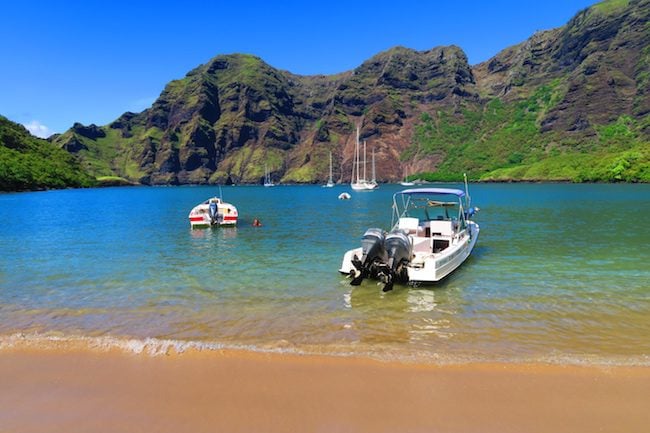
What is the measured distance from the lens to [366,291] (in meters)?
18.2

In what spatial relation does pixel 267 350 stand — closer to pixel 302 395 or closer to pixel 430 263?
pixel 302 395

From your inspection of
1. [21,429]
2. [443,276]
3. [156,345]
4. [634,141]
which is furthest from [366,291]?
[634,141]

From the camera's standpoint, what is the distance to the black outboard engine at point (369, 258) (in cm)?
1902

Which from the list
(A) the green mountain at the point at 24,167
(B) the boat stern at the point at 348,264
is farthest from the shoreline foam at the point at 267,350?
(A) the green mountain at the point at 24,167

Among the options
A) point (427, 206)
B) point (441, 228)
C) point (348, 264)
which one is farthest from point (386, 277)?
point (427, 206)

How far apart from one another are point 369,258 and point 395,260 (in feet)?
3.75

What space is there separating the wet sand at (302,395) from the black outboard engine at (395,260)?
7.95m

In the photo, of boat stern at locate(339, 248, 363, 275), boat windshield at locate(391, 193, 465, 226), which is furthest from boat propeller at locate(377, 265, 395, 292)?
boat windshield at locate(391, 193, 465, 226)

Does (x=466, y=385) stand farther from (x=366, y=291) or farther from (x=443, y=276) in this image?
(x=443, y=276)

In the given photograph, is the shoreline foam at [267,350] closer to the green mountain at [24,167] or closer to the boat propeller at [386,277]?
the boat propeller at [386,277]

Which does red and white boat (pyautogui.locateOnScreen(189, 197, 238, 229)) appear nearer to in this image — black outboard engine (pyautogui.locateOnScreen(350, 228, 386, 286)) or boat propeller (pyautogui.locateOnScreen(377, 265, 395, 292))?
black outboard engine (pyautogui.locateOnScreen(350, 228, 386, 286))

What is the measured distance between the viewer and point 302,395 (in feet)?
29.2

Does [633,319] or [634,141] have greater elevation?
[634,141]

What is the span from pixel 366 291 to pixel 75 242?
27.4 meters
